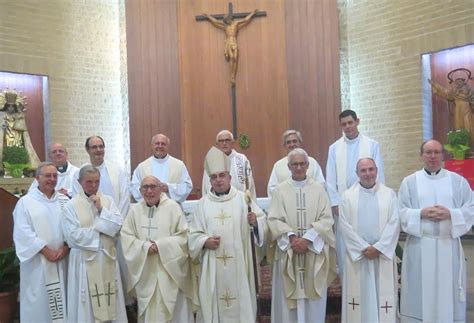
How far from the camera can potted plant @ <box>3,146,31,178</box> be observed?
9.28 m

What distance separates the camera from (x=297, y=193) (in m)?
5.57

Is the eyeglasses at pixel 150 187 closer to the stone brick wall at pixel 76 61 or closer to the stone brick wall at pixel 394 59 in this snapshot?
the stone brick wall at pixel 76 61

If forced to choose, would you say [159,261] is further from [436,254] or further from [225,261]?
[436,254]

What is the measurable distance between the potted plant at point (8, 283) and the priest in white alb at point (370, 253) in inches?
126

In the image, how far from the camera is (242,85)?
10438mm

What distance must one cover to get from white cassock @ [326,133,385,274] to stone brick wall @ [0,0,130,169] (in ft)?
18.2

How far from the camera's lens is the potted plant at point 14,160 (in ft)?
30.5

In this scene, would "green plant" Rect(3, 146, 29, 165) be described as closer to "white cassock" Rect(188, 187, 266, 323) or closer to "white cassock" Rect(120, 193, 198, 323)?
"white cassock" Rect(120, 193, 198, 323)

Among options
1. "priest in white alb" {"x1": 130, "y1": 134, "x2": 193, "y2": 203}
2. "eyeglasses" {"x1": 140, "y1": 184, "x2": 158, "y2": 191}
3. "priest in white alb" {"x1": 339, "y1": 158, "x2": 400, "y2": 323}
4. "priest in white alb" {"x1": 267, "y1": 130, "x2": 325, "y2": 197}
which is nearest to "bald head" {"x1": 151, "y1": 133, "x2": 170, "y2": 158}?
"priest in white alb" {"x1": 130, "y1": 134, "x2": 193, "y2": 203}

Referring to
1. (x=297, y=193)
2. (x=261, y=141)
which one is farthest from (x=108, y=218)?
(x=261, y=141)

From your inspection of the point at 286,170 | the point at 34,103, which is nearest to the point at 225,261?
the point at 286,170

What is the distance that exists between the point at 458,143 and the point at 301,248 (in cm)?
496

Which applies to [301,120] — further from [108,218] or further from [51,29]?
[108,218]

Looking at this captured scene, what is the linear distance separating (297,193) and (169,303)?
149 cm
